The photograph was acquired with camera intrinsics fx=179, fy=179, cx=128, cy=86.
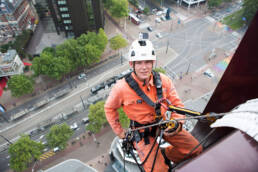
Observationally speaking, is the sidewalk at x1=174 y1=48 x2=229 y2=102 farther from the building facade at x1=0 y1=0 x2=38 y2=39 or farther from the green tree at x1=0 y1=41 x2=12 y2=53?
the building facade at x1=0 y1=0 x2=38 y2=39

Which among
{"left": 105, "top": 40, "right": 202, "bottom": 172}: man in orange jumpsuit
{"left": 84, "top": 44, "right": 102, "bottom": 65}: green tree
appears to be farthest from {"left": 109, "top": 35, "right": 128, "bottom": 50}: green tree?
{"left": 105, "top": 40, "right": 202, "bottom": 172}: man in orange jumpsuit

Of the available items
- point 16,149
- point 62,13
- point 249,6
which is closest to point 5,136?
point 16,149

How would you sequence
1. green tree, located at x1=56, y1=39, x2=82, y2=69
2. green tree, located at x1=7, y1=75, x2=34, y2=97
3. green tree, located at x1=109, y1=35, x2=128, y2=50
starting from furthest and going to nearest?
green tree, located at x1=109, y1=35, x2=128, y2=50 → green tree, located at x1=56, y1=39, x2=82, y2=69 → green tree, located at x1=7, y1=75, x2=34, y2=97

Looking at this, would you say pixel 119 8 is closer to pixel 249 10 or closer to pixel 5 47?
pixel 5 47

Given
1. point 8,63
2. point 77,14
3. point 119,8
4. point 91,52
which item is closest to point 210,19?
point 119,8

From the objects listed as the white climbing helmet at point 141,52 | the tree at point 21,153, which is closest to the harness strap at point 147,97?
the white climbing helmet at point 141,52

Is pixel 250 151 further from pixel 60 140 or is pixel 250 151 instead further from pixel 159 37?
pixel 159 37

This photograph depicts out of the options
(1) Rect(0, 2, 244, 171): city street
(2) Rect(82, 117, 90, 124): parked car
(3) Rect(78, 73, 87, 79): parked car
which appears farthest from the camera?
(3) Rect(78, 73, 87, 79): parked car
